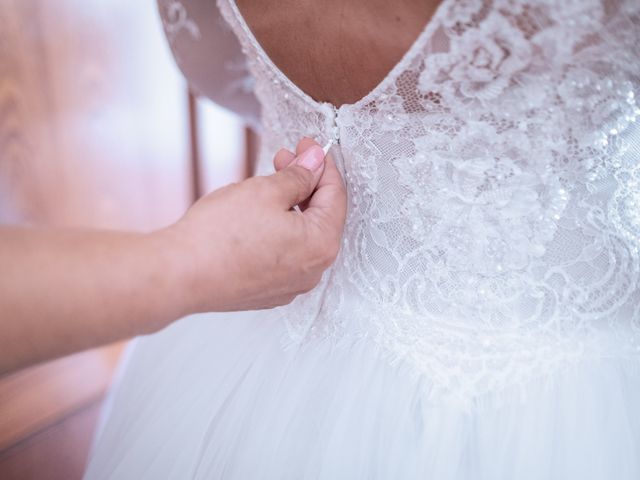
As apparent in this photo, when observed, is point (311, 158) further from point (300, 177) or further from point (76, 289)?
point (76, 289)

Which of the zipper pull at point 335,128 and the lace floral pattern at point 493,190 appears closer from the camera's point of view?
the lace floral pattern at point 493,190

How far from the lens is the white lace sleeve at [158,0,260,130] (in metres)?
0.67

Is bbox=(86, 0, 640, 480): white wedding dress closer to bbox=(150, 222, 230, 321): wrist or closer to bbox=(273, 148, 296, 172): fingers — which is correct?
bbox=(273, 148, 296, 172): fingers

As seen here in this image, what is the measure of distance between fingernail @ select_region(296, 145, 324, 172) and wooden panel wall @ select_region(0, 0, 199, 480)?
1037 millimetres

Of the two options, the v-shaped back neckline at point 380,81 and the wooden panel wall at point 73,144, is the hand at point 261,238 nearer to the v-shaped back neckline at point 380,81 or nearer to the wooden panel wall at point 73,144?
the v-shaped back neckline at point 380,81

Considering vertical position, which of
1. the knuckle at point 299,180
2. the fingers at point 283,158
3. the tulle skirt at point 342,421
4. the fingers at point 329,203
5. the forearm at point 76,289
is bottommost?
the tulle skirt at point 342,421

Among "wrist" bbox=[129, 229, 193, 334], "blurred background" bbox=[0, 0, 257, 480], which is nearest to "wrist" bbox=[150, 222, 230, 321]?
"wrist" bbox=[129, 229, 193, 334]

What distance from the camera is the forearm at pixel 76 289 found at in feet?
1.15

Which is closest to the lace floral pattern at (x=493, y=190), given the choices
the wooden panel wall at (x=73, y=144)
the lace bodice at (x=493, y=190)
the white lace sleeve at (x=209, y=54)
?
the lace bodice at (x=493, y=190)

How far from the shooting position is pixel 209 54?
0.76 m

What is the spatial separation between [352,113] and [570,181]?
0.65 feet

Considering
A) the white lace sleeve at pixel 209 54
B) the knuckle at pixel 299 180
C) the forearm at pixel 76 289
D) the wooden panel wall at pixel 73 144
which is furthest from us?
the wooden panel wall at pixel 73 144

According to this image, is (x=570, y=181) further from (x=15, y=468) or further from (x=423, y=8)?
(x=15, y=468)

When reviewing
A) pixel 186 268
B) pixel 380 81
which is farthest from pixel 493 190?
pixel 186 268
